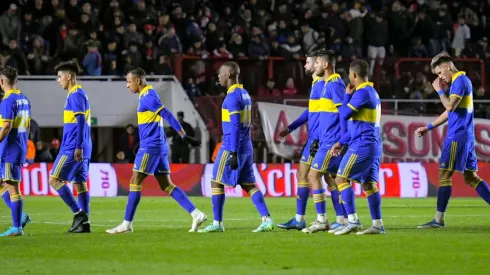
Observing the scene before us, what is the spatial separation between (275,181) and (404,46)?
311 inches

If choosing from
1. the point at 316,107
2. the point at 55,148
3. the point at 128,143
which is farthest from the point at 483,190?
the point at 55,148

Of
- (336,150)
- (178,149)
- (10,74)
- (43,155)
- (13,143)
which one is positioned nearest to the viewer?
(336,150)

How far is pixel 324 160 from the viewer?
1455 cm

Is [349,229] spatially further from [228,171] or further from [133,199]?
[133,199]

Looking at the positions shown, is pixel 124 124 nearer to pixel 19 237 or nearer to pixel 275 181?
pixel 275 181

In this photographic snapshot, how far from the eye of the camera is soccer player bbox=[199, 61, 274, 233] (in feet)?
48.3

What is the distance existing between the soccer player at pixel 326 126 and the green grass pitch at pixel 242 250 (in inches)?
30.1

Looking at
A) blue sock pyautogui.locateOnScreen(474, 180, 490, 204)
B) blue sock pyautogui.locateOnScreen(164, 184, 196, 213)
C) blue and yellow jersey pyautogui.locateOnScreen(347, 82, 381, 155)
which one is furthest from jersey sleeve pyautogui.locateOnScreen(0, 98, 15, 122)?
blue sock pyautogui.locateOnScreen(474, 180, 490, 204)

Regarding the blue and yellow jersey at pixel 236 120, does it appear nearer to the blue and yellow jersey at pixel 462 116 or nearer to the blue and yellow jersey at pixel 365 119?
the blue and yellow jersey at pixel 365 119

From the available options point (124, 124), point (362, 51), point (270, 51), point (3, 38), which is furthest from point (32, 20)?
point (362, 51)

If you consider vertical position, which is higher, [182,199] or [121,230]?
[182,199]

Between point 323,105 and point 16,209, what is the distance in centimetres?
445

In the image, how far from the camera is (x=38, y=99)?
30.3m

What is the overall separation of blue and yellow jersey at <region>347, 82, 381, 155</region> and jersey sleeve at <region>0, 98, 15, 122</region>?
4705mm
